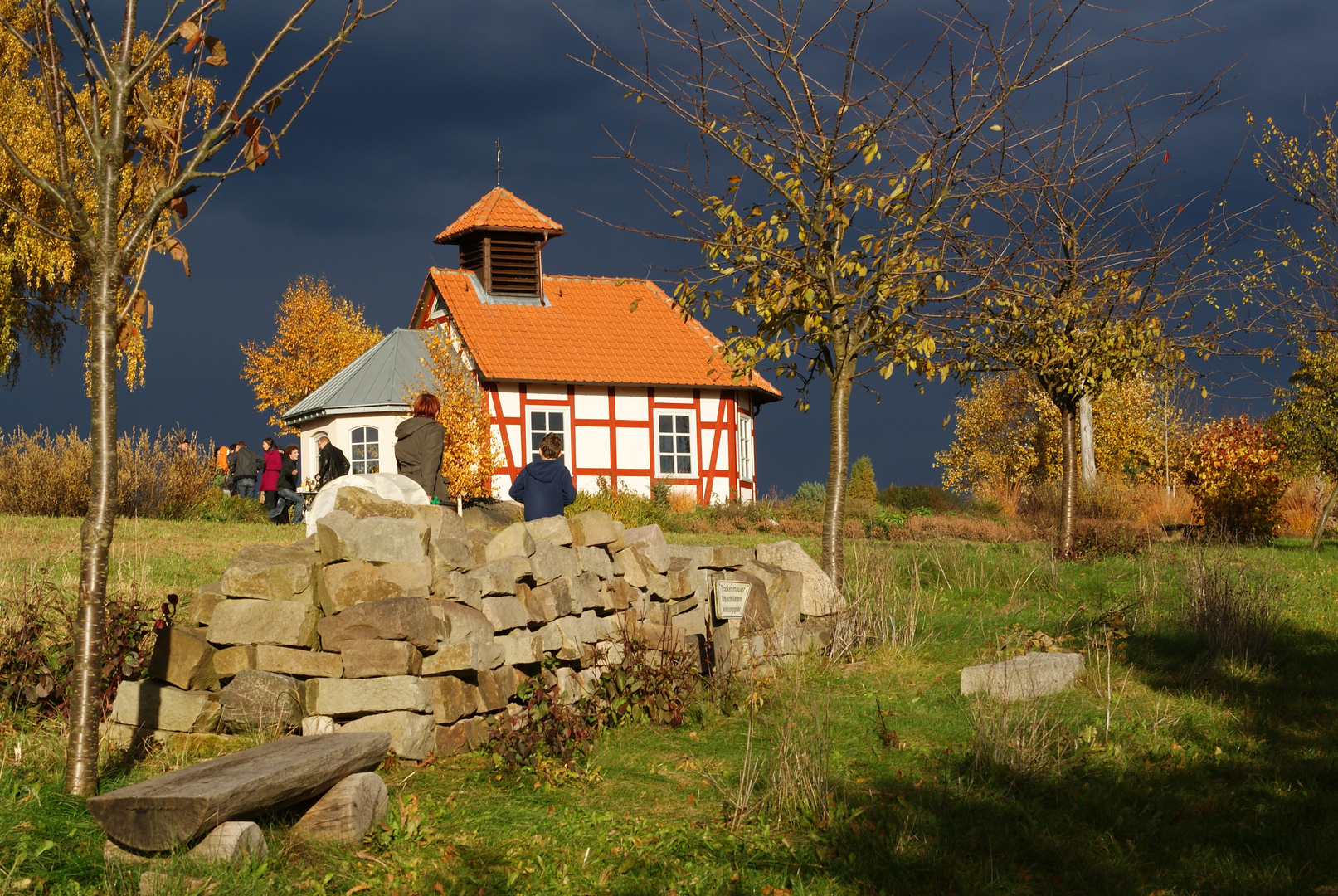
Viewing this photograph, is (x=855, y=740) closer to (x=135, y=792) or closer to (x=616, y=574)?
(x=616, y=574)

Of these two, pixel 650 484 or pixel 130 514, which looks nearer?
pixel 130 514

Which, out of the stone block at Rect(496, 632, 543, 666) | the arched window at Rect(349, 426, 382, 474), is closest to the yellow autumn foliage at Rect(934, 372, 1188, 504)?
the arched window at Rect(349, 426, 382, 474)

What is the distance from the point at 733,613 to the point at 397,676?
7.98 feet

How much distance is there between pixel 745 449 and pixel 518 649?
2208 cm

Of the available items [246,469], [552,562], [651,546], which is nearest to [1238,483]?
[651,546]

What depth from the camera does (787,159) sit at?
8844 millimetres

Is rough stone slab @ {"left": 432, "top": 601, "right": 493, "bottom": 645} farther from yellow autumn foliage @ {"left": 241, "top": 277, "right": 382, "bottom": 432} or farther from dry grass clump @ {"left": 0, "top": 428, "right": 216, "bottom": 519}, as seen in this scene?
yellow autumn foliage @ {"left": 241, "top": 277, "right": 382, "bottom": 432}

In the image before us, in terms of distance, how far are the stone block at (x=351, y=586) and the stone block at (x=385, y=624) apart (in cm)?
14

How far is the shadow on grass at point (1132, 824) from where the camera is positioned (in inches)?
170

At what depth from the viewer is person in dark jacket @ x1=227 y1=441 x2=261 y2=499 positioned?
62.2 feet

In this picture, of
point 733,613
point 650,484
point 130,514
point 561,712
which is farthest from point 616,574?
point 650,484

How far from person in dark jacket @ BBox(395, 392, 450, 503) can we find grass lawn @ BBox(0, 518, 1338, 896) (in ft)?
10.4

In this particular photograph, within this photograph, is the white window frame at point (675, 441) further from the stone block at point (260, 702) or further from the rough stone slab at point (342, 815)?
the rough stone slab at point (342, 815)

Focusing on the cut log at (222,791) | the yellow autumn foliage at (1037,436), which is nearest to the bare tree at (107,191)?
the cut log at (222,791)
